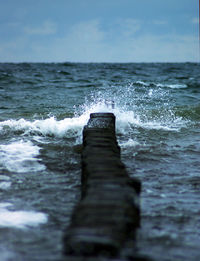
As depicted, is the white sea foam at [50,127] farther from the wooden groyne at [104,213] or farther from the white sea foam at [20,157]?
the wooden groyne at [104,213]

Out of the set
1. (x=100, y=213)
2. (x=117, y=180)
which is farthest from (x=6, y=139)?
(x=100, y=213)

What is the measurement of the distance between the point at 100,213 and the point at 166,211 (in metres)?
1.11

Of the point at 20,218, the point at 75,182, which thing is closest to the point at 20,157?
the point at 75,182

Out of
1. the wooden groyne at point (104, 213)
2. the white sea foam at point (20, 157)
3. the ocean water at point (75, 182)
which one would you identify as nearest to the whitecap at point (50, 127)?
the ocean water at point (75, 182)

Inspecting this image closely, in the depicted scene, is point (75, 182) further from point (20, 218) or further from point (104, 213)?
point (104, 213)

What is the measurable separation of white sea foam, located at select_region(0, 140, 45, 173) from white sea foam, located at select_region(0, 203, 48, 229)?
129 centimetres

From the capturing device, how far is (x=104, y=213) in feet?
7.52

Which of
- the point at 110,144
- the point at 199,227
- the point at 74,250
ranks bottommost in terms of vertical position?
the point at 199,227

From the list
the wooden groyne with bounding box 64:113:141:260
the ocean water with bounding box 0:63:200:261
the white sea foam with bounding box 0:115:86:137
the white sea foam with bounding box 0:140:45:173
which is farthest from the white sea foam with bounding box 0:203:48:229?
the white sea foam with bounding box 0:115:86:137

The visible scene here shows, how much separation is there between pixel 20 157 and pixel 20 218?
2.07 m

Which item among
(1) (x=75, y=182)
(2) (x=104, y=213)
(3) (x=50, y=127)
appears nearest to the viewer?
(2) (x=104, y=213)

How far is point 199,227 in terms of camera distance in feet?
9.44

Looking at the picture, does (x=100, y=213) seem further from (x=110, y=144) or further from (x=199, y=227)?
(x=110, y=144)

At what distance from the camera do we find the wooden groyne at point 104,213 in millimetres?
2090
